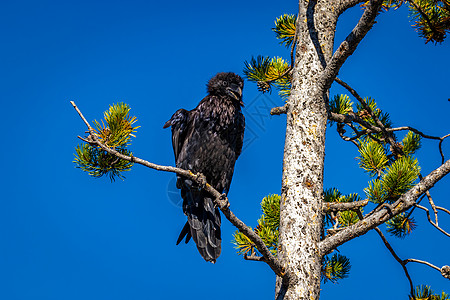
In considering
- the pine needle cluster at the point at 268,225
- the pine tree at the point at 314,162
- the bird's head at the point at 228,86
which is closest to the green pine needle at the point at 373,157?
the pine tree at the point at 314,162

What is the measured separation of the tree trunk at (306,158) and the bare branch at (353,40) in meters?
0.12

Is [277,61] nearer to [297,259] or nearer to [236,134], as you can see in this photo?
[236,134]

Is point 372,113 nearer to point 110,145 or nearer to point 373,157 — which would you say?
point 373,157

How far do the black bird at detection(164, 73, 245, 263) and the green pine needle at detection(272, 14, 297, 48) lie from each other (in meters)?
0.72

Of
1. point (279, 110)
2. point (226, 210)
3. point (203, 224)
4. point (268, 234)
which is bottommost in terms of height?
point (226, 210)

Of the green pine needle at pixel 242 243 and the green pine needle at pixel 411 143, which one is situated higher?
the green pine needle at pixel 411 143

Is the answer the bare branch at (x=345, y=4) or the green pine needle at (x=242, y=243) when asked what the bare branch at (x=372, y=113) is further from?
the green pine needle at (x=242, y=243)

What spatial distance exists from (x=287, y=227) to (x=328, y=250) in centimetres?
27

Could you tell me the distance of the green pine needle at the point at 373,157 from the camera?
3.53 m

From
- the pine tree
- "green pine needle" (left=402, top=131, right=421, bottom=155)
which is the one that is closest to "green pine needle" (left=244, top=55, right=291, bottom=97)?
the pine tree

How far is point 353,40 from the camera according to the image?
268 centimetres

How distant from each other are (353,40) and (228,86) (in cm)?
189

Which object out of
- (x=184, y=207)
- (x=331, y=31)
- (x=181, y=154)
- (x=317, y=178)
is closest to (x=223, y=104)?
(x=181, y=154)


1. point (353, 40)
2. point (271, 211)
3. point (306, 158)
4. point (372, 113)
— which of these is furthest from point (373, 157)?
point (353, 40)
